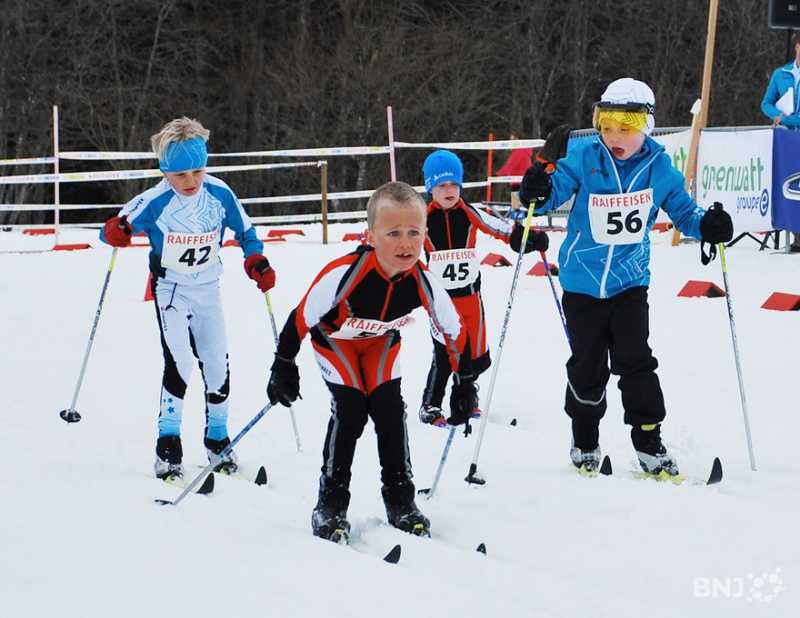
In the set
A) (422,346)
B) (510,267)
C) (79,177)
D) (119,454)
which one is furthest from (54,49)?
(119,454)

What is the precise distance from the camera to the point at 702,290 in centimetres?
1009

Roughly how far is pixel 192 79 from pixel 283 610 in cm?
2761

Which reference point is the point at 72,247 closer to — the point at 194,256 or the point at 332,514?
the point at 194,256

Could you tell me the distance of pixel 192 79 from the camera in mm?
29500

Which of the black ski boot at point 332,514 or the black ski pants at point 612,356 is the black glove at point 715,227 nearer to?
the black ski pants at point 612,356

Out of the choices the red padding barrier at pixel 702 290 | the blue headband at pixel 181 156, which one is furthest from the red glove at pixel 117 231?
A: the red padding barrier at pixel 702 290

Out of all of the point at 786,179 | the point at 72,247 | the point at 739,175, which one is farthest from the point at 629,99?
the point at 72,247

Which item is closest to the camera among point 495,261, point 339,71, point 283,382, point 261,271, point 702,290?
point 283,382

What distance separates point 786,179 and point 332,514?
8574 mm

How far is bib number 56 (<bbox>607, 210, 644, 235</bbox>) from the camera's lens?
5113 millimetres

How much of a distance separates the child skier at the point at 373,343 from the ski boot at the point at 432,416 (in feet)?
7.28

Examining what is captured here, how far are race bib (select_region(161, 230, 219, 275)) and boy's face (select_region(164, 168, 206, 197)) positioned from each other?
0.20 meters

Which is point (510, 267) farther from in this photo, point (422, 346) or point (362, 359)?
point (362, 359)

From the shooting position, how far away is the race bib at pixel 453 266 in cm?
654
